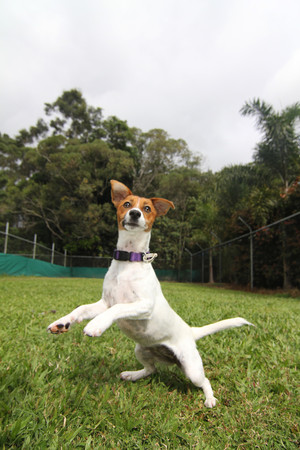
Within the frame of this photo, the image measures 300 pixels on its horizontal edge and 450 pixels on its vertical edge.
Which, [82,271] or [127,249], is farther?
[82,271]

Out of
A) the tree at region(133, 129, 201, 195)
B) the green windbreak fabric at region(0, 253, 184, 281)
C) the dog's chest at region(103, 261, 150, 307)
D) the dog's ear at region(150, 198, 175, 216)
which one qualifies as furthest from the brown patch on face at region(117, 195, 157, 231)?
the tree at region(133, 129, 201, 195)

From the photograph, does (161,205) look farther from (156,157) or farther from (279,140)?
(156,157)

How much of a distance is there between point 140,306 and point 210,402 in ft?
2.56

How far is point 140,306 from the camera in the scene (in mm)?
1832

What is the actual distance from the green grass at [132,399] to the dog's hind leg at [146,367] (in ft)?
0.22

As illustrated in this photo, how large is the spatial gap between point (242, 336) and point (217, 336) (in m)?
0.28

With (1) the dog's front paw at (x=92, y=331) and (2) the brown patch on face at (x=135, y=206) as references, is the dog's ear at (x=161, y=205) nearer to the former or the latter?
(2) the brown patch on face at (x=135, y=206)

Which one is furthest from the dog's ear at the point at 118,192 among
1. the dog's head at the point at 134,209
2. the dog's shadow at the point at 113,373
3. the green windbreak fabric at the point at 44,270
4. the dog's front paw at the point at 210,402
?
the green windbreak fabric at the point at 44,270

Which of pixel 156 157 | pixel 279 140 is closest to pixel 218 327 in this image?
pixel 279 140

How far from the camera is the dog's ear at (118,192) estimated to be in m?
Result: 2.28

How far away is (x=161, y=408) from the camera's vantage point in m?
1.86

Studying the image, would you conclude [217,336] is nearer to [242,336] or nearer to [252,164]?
[242,336]

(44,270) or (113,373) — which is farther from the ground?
(44,270)

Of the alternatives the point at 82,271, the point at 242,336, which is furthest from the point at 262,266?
the point at 82,271
